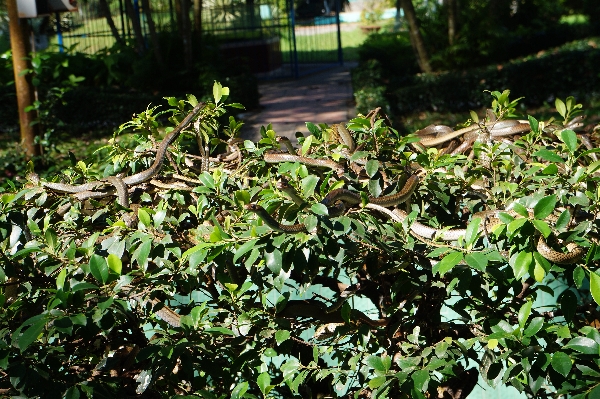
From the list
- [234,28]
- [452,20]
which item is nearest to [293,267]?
[452,20]

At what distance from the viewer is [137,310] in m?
1.88

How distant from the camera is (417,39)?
14992mm

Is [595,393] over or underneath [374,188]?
underneath

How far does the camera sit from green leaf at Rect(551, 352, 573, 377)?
5.15 ft

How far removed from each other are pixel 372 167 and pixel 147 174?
0.62 metres

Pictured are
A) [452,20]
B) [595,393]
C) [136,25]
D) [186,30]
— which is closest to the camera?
[595,393]

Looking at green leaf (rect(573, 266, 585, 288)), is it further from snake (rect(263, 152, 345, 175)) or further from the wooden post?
the wooden post

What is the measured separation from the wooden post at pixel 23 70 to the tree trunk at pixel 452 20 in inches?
406

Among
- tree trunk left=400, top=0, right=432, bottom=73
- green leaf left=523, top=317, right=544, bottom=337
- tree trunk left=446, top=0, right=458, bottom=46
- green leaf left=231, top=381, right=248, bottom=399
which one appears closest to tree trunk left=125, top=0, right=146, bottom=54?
tree trunk left=400, top=0, right=432, bottom=73

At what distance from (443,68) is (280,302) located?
14.9 meters

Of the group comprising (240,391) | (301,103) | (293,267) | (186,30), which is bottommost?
(301,103)

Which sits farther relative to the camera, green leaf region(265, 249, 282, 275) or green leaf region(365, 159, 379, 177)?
green leaf region(365, 159, 379, 177)

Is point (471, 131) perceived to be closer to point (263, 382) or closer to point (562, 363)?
point (562, 363)

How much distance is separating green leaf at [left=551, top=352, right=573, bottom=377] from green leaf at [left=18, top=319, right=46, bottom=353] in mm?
1073
